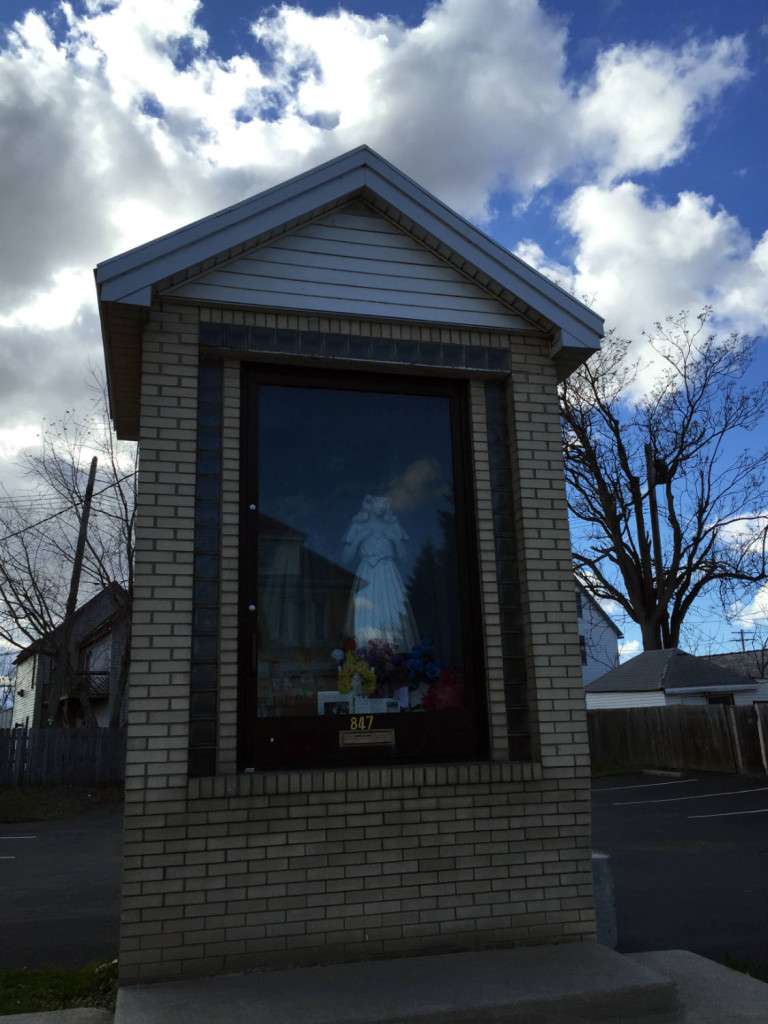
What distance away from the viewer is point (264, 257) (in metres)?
5.77

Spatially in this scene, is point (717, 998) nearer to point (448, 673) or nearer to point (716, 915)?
point (448, 673)

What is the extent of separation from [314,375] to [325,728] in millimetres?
2431

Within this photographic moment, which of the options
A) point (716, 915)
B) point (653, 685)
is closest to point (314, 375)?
point (716, 915)

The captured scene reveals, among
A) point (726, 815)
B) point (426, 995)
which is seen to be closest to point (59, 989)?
point (426, 995)

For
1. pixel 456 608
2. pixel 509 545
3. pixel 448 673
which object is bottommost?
pixel 448 673

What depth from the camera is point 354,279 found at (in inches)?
233

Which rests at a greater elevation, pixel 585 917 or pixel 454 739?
pixel 454 739

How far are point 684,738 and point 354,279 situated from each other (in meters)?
20.1

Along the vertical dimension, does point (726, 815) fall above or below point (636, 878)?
above

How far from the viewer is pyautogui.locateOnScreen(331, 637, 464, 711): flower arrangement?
5496 mm

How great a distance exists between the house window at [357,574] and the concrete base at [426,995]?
1.19 meters

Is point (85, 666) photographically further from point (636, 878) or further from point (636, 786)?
point (636, 878)

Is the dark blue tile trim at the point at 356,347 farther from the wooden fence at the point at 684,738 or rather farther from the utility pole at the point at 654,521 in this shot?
the utility pole at the point at 654,521

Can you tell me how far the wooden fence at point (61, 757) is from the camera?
19.6 meters
